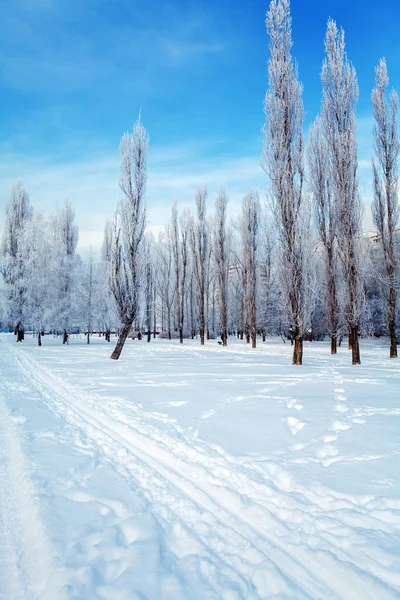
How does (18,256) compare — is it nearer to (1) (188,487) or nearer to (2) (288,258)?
(2) (288,258)

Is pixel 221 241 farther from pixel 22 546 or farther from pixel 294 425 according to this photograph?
pixel 22 546

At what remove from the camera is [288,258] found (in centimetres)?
1308

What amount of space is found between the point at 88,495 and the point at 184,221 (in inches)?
1274

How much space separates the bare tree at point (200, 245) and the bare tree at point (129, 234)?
1406 cm

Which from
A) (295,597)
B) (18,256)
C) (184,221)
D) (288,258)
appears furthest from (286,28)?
(18,256)

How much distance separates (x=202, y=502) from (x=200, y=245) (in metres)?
28.5

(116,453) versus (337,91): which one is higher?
(337,91)

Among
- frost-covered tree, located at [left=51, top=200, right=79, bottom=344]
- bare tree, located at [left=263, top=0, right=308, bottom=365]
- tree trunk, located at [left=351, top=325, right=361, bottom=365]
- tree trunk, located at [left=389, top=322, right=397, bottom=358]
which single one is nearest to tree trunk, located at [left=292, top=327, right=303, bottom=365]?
bare tree, located at [left=263, top=0, right=308, bottom=365]

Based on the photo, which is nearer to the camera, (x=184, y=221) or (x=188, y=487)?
(x=188, y=487)

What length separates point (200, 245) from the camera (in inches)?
1204

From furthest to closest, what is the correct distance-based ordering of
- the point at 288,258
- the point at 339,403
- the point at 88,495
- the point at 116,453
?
the point at 288,258, the point at 339,403, the point at 116,453, the point at 88,495

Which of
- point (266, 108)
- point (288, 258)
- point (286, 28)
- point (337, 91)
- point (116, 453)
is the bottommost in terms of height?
point (116, 453)

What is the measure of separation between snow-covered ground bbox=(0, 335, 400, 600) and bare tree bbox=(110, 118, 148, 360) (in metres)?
9.75

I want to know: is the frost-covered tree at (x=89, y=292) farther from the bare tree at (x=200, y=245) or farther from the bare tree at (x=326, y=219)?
the bare tree at (x=326, y=219)
